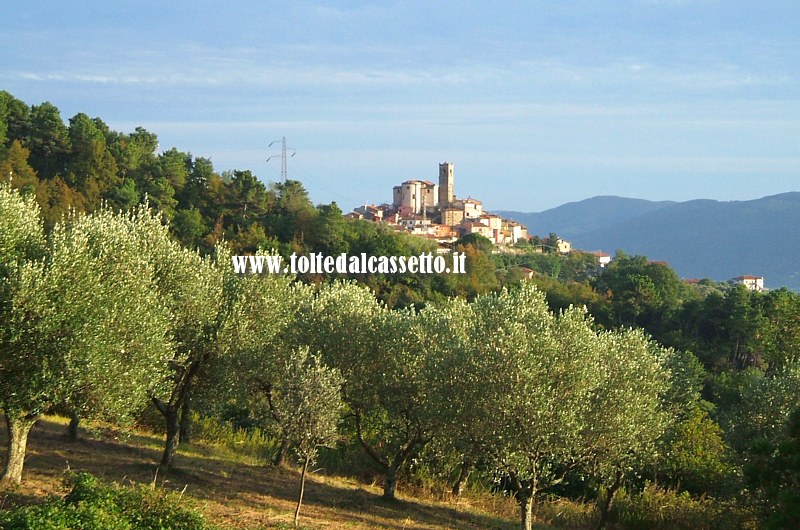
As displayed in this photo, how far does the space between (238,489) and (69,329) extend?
25.4ft

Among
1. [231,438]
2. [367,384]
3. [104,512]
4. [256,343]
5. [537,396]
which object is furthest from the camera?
[231,438]

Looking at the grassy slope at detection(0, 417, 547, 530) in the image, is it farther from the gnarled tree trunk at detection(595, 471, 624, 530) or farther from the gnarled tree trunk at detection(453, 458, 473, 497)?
the gnarled tree trunk at detection(595, 471, 624, 530)

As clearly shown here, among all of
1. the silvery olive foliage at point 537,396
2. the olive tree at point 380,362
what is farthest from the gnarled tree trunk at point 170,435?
the silvery olive foliage at point 537,396

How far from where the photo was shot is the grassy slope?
19500 millimetres

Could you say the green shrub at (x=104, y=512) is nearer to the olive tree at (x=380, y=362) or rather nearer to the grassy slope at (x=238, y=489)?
the grassy slope at (x=238, y=489)

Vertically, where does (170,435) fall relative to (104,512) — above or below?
below

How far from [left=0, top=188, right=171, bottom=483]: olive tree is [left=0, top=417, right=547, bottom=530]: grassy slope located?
73.1 inches

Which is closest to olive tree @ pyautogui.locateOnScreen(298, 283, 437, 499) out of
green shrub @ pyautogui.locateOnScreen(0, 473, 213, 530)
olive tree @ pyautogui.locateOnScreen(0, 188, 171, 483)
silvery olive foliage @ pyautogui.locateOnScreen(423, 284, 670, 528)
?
silvery olive foliage @ pyautogui.locateOnScreen(423, 284, 670, 528)

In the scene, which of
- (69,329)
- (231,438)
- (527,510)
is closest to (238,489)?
(69,329)

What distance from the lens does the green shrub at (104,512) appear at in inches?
549

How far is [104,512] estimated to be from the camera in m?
14.8

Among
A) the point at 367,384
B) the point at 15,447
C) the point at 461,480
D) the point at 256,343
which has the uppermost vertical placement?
the point at 256,343

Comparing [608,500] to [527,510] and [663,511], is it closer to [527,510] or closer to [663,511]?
[663,511]

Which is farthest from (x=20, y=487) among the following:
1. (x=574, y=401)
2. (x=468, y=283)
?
(x=468, y=283)
